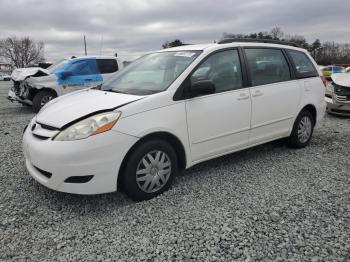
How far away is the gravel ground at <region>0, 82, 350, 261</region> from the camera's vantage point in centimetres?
251

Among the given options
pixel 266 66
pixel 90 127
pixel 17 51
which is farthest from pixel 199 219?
pixel 17 51

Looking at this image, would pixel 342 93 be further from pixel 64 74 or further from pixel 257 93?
pixel 64 74

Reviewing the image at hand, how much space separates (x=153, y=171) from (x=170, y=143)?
371mm

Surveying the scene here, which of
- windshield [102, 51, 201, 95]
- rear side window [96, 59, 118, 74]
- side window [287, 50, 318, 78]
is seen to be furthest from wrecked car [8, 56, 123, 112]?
side window [287, 50, 318, 78]

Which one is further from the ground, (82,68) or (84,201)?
(82,68)

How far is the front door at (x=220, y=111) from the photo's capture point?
3.60m

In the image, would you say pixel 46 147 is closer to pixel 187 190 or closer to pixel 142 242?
pixel 142 242

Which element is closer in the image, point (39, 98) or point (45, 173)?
point (45, 173)

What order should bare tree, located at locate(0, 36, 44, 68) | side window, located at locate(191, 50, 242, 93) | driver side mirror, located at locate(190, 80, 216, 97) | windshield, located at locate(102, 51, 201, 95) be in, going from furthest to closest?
bare tree, located at locate(0, 36, 44, 68), side window, located at locate(191, 50, 242, 93), windshield, located at locate(102, 51, 201, 95), driver side mirror, located at locate(190, 80, 216, 97)

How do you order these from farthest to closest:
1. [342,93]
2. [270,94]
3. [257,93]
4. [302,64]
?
[342,93] → [302,64] → [270,94] → [257,93]

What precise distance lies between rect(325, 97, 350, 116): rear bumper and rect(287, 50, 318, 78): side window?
11.1 ft

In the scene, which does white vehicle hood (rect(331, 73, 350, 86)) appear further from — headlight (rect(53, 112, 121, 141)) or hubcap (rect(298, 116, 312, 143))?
headlight (rect(53, 112, 121, 141))

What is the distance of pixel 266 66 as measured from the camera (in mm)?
4484

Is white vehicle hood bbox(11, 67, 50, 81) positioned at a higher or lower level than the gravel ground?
higher
